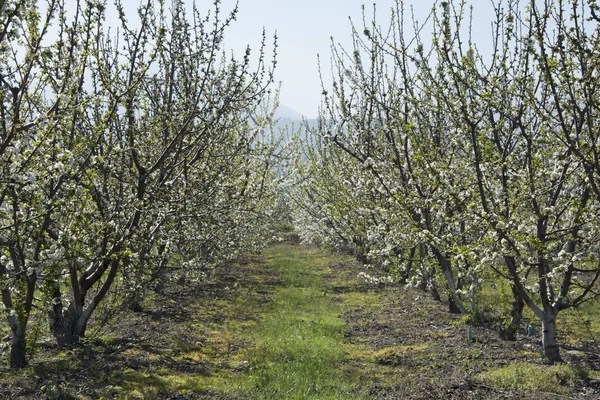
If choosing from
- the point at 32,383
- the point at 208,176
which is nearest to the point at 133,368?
the point at 32,383

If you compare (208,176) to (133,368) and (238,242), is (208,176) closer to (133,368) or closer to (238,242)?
(133,368)

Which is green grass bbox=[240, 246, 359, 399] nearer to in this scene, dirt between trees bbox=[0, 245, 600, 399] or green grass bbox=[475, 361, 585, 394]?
dirt between trees bbox=[0, 245, 600, 399]

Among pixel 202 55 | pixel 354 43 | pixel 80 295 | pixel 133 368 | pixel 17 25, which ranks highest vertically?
pixel 354 43

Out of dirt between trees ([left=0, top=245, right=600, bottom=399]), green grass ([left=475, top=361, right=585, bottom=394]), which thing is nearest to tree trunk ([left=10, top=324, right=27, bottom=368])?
dirt between trees ([left=0, top=245, right=600, bottom=399])

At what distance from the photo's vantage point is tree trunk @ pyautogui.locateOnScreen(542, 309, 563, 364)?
30.4 ft

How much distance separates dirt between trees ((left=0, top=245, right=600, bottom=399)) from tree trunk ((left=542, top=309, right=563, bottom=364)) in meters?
0.27

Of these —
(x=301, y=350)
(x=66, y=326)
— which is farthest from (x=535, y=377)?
(x=66, y=326)

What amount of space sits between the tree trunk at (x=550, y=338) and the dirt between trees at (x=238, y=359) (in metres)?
0.27

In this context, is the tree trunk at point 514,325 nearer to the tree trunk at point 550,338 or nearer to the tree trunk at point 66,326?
the tree trunk at point 550,338

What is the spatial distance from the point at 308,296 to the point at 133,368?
10.7m

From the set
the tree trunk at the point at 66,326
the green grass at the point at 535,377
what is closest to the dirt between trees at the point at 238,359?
the green grass at the point at 535,377

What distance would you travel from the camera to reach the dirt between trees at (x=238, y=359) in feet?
27.3

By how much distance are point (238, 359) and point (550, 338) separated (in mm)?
6367

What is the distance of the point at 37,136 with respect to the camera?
7.35m
